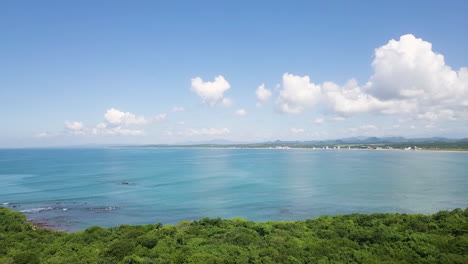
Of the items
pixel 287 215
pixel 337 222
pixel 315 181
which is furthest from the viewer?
pixel 315 181

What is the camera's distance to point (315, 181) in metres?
67.7

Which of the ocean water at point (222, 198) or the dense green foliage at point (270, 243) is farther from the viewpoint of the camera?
the ocean water at point (222, 198)

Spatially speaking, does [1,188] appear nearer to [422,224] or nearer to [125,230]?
[125,230]

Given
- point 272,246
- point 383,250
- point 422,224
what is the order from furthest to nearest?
point 422,224
point 272,246
point 383,250

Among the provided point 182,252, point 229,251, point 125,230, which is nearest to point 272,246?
point 229,251

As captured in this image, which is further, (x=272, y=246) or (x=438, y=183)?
(x=438, y=183)

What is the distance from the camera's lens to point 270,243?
61.9 feet

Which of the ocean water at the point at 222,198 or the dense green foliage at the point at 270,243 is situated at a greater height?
the dense green foliage at the point at 270,243

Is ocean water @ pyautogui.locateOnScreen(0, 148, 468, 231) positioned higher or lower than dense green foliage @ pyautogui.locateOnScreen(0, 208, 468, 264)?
lower

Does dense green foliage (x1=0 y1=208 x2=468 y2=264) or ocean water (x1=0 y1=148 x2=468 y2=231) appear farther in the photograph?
ocean water (x1=0 y1=148 x2=468 y2=231)

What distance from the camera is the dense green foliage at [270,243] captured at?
52.3 ft

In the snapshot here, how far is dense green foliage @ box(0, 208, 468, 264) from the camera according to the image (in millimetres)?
15938

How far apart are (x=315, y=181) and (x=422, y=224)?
47.3m

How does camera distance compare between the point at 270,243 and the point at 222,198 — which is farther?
the point at 222,198
